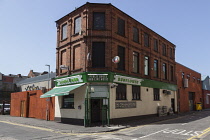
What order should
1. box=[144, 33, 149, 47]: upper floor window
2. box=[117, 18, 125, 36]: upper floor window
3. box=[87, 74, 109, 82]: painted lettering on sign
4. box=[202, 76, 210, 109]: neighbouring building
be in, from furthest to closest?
1. box=[202, 76, 210, 109]: neighbouring building
2. box=[144, 33, 149, 47]: upper floor window
3. box=[117, 18, 125, 36]: upper floor window
4. box=[87, 74, 109, 82]: painted lettering on sign

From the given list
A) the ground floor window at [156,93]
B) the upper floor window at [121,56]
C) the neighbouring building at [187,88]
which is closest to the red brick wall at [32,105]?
the upper floor window at [121,56]

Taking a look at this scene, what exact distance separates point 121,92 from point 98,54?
4.26m

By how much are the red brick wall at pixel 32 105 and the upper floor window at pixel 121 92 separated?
7.12 meters

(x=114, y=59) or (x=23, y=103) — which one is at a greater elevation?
(x=114, y=59)

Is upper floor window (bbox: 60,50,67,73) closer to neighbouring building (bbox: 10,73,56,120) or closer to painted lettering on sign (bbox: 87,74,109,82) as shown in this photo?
neighbouring building (bbox: 10,73,56,120)

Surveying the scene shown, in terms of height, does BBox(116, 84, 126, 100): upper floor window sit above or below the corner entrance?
above

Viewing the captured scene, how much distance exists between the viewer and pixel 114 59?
17.8m

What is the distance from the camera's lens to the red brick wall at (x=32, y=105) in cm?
2204

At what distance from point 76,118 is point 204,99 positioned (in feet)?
116

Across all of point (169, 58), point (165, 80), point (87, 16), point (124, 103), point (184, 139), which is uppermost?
point (87, 16)

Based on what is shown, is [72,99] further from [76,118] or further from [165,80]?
[165,80]

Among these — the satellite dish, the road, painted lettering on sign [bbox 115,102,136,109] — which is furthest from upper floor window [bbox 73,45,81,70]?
the road

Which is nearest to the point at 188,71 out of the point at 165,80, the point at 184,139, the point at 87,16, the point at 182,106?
the point at 182,106

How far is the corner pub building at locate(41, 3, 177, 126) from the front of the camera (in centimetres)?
1736
